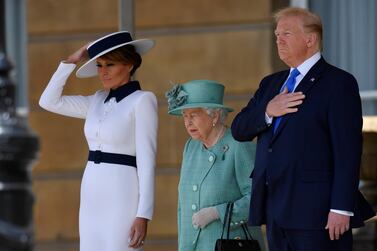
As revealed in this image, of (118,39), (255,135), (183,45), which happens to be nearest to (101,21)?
(183,45)

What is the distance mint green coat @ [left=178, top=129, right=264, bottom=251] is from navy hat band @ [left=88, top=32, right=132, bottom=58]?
2.66ft

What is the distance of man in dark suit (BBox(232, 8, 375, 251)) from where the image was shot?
5566mm

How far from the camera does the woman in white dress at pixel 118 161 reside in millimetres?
6273

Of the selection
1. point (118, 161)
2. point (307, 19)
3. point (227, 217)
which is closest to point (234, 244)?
point (227, 217)

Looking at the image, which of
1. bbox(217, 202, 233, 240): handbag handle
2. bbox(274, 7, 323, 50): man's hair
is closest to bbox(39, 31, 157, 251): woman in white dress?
bbox(217, 202, 233, 240): handbag handle

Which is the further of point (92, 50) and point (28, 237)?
point (92, 50)

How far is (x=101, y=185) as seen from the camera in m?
6.33

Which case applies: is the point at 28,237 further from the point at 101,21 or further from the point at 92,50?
the point at 101,21

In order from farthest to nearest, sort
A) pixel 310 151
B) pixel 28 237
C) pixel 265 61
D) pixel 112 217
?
pixel 265 61, pixel 112 217, pixel 310 151, pixel 28 237

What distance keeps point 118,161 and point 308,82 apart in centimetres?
123

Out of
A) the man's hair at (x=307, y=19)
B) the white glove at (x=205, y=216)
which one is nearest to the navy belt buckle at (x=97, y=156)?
the white glove at (x=205, y=216)

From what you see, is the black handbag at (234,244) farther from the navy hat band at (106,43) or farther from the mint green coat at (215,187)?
the navy hat band at (106,43)

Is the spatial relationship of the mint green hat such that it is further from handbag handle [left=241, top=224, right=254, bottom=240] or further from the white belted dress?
handbag handle [left=241, top=224, right=254, bottom=240]

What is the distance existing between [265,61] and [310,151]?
11.3ft
